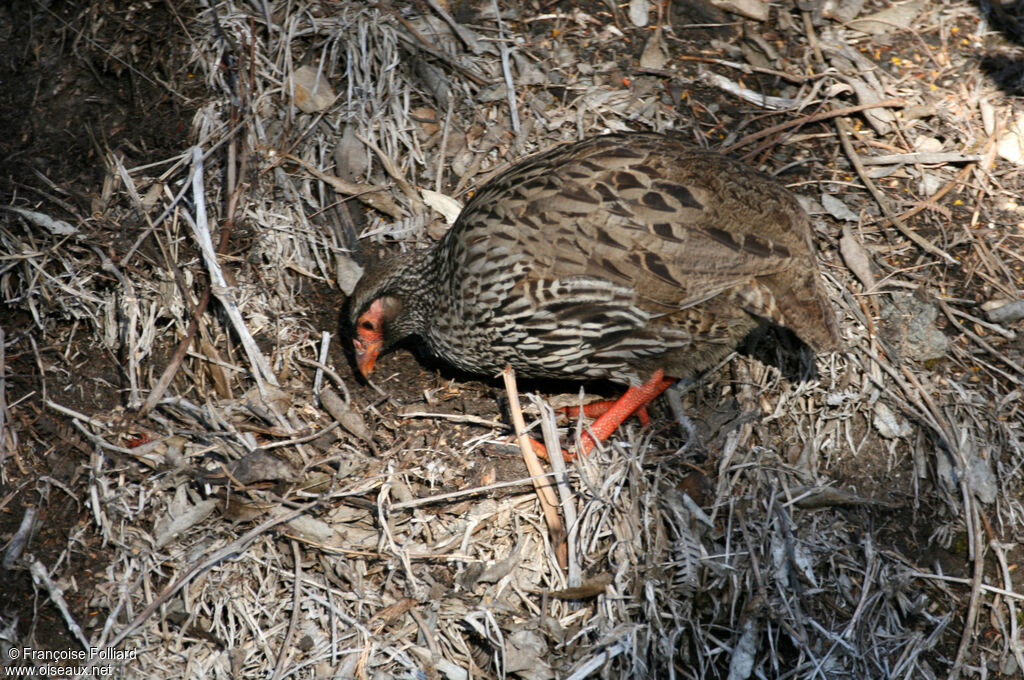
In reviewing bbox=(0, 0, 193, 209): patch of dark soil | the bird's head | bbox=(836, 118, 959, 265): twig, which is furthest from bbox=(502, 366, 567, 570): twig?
bbox=(0, 0, 193, 209): patch of dark soil

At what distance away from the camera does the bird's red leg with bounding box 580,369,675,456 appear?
434cm

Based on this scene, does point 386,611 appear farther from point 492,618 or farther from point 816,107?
point 816,107

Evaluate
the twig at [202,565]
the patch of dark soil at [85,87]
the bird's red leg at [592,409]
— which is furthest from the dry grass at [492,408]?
the bird's red leg at [592,409]

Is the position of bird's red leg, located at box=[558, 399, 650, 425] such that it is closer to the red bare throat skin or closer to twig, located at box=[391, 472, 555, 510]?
twig, located at box=[391, 472, 555, 510]

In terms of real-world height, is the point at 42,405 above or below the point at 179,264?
below

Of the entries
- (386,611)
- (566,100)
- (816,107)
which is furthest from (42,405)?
(816,107)

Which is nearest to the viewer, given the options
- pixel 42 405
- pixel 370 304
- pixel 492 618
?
pixel 492 618

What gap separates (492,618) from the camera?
3.78 metres

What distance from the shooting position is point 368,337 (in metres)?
4.61

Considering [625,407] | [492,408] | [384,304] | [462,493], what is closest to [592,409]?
[625,407]

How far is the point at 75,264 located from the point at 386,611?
8.37 feet

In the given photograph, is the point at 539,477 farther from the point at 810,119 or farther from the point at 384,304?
the point at 810,119

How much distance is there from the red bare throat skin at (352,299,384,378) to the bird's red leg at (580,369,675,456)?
1.29 meters

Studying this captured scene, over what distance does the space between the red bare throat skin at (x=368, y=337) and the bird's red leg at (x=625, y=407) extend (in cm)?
129
